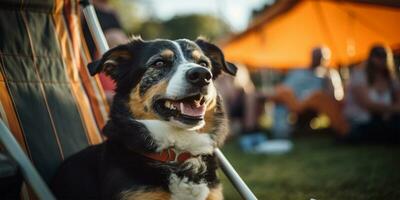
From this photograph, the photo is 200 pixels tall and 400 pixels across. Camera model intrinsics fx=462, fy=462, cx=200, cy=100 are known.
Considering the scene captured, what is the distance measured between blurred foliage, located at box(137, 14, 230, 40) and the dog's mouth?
2852 cm

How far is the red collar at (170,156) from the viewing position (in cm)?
256

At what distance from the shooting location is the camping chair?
8.78ft

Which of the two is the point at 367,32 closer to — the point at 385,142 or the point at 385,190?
the point at 385,142

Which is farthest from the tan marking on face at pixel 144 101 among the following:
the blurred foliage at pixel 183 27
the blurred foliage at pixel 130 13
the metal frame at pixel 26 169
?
the blurred foliage at pixel 130 13

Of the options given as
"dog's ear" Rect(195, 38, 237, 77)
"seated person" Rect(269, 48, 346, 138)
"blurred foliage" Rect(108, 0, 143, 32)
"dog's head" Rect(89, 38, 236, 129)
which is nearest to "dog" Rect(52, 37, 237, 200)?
"dog's head" Rect(89, 38, 236, 129)

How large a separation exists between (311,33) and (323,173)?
15.8ft

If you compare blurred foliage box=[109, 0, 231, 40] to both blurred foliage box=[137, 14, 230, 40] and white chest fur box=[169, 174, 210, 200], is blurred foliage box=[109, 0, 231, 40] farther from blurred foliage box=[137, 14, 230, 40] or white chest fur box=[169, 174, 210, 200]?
white chest fur box=[169, 174, 210, 200]

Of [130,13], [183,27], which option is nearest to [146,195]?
[183,27]

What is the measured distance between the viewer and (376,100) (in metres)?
6.41

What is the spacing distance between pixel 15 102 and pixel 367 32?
6.61 m

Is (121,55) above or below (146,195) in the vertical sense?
above

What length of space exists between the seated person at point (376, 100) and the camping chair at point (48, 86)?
424 cm

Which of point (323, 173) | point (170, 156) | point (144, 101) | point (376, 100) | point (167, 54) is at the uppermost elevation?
point (167, 54)

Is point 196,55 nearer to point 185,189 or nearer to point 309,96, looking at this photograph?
point 185,189
